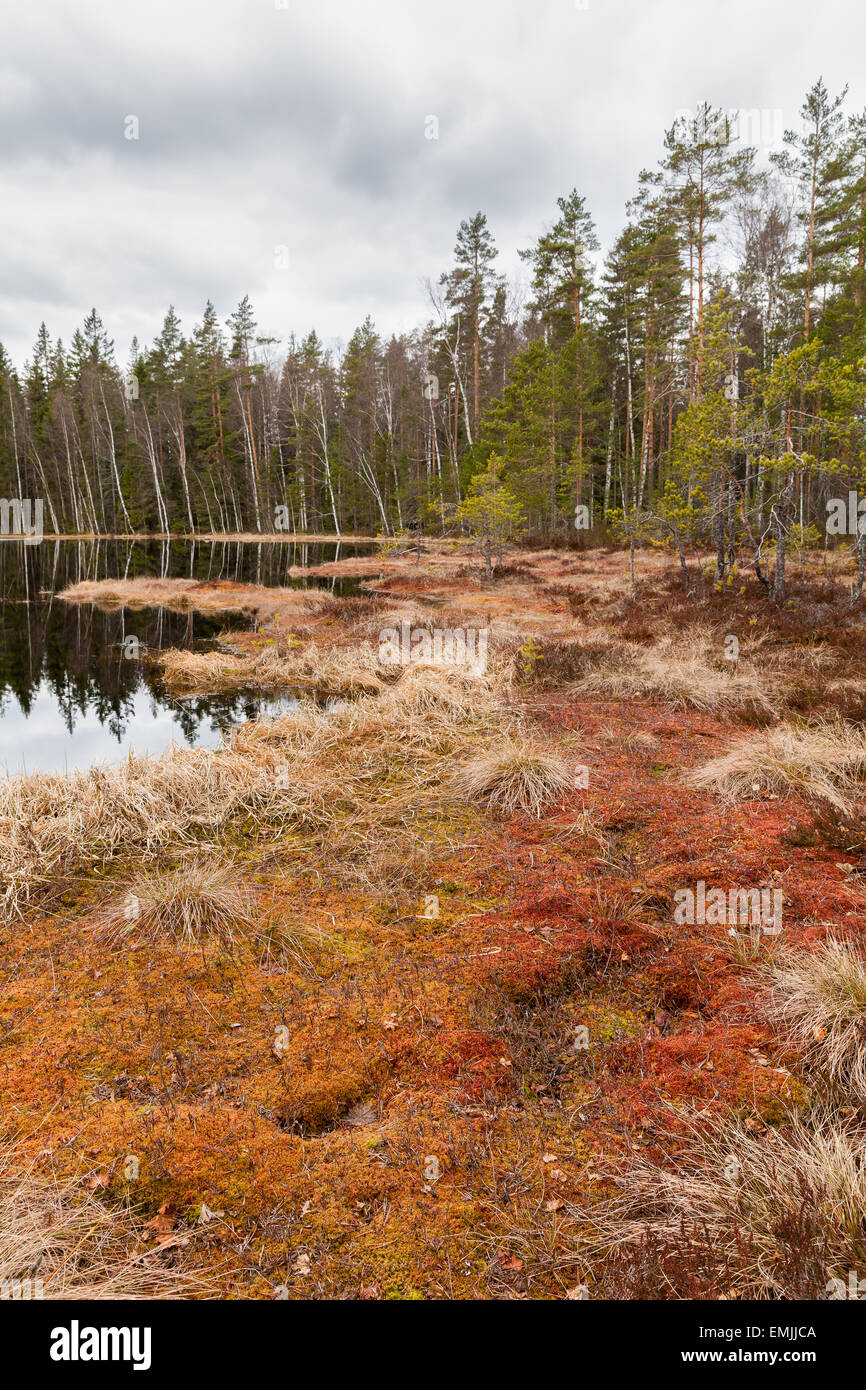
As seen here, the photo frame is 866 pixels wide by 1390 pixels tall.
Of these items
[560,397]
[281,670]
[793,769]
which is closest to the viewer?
[793,769]

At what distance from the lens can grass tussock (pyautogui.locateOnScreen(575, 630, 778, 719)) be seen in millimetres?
8922

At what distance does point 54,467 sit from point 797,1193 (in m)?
70.2

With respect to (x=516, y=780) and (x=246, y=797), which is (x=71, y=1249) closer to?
(x=246, y=797)

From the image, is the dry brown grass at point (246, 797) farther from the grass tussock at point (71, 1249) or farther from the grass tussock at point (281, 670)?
the grass tussock at point (281, 670)

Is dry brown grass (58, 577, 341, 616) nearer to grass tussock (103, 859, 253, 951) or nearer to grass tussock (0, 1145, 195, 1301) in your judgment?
grass tussock (103, 859, 253, 951)

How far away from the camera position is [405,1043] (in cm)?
340

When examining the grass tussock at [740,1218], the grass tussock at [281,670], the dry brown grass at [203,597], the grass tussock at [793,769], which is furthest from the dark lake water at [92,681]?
the grass tussock at [740,1218]

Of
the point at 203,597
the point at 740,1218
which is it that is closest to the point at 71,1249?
the point at 740,1218

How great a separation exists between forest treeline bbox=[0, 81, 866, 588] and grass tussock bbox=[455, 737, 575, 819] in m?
6.86

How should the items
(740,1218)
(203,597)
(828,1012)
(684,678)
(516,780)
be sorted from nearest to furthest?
(740,1218) < (828,1012) < (516,780) < (684,678) < (203,597)

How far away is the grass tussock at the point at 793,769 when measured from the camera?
6.10 meters

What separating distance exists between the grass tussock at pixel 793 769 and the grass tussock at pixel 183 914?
14.0 feet

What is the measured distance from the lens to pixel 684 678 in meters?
9.76

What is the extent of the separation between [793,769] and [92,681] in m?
11.9
